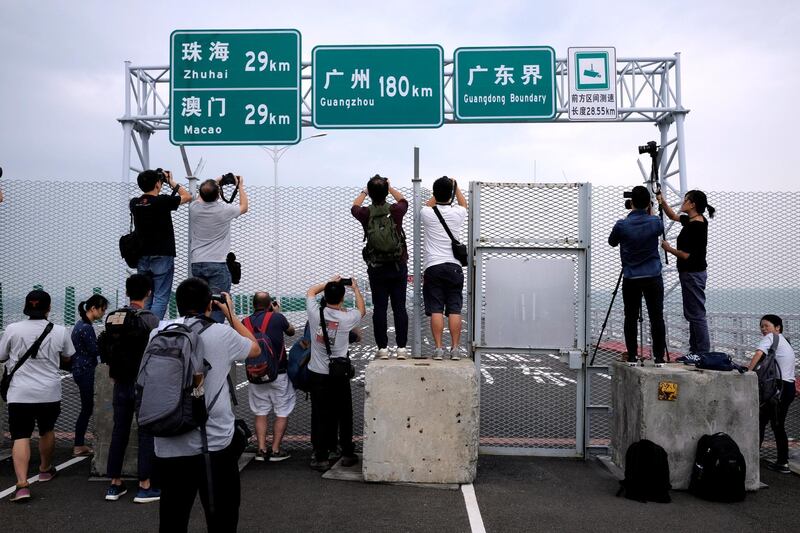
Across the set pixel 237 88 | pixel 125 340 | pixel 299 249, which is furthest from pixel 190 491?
pixel 237 88

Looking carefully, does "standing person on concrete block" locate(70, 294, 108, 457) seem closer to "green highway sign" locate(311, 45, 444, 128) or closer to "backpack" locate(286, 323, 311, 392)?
"backpack" locate(286, 323, 311, 392)

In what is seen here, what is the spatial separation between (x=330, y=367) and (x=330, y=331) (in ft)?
1.09

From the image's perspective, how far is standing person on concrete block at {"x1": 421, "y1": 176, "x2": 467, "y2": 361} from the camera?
6.66 m

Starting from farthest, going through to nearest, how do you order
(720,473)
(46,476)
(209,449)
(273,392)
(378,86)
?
(378,86) < (273,392) < (46,476) < (720,473) < (209,449)

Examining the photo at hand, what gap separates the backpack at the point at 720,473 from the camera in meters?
5.62

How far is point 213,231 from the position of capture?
688cm

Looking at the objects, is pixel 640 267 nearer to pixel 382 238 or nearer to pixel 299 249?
pixel 382 238

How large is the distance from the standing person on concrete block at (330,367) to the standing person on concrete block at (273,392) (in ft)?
1.67

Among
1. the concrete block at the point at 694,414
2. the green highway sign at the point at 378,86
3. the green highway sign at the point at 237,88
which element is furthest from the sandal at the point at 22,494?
the green highway sign at the point at 378,86

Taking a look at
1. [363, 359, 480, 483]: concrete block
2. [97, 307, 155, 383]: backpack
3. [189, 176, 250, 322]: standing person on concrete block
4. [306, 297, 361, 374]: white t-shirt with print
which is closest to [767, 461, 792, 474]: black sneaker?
[363, 359, 480, 483]: concrete block

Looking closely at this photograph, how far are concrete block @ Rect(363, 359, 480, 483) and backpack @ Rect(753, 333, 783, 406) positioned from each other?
2.96m

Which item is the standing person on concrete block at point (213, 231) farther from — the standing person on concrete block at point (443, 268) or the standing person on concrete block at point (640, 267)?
the standing person on concrete block at point (640, 267)

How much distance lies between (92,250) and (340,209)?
2937 mm

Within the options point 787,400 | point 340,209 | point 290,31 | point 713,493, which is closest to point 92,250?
point 340,209
